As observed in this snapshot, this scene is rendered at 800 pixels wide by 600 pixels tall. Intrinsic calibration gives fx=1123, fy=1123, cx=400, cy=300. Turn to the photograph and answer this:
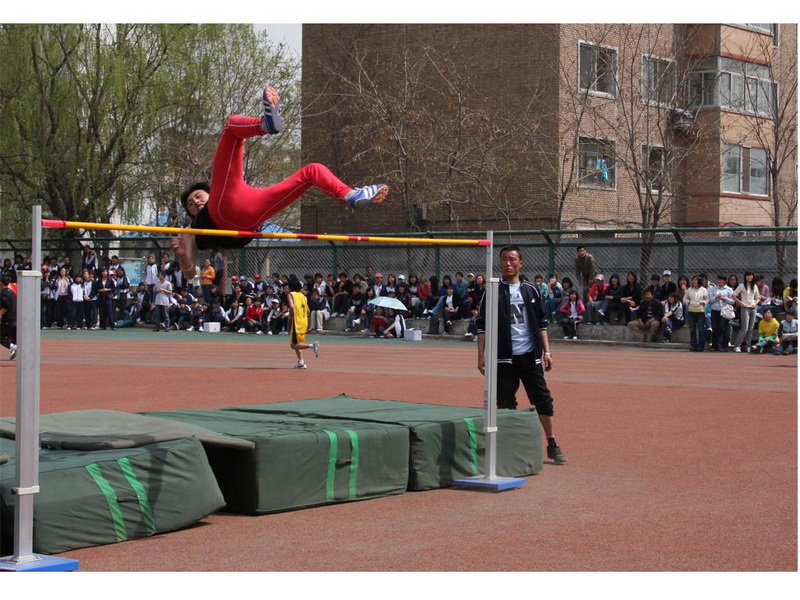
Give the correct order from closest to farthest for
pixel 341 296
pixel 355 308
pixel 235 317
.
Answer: pixel 355 308
pixel 341 296
pixel 235 317

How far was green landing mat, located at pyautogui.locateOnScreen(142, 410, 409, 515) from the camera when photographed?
768cm

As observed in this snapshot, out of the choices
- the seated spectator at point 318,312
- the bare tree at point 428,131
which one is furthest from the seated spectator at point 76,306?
the bare tree at point 428,131

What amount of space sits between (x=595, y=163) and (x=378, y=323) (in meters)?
9.86

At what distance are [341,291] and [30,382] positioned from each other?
23568mm

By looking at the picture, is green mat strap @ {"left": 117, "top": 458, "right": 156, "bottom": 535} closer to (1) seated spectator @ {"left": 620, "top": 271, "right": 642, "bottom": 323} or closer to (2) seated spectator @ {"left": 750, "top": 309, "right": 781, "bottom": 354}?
(2) seated spectator @ {"left": 750, "top": 309, "right": 781, "bottom": 354}

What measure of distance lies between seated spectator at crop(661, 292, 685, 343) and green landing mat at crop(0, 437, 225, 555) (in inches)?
764

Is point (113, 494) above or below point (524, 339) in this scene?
below

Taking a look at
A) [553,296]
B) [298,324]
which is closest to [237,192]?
[298,324]

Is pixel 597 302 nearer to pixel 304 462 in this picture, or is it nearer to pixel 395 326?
pixel 395 326

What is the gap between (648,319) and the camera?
25.7 m

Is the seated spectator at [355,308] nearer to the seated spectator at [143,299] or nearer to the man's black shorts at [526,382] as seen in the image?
the seated spectator at [143,299]

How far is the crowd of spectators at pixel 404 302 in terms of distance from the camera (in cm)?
2384

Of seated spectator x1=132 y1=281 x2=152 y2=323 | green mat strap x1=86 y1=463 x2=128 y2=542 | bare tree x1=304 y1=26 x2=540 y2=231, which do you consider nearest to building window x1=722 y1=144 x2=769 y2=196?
bare tree x1=304 y1=26 x2=540 y2=231

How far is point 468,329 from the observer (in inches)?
1099
